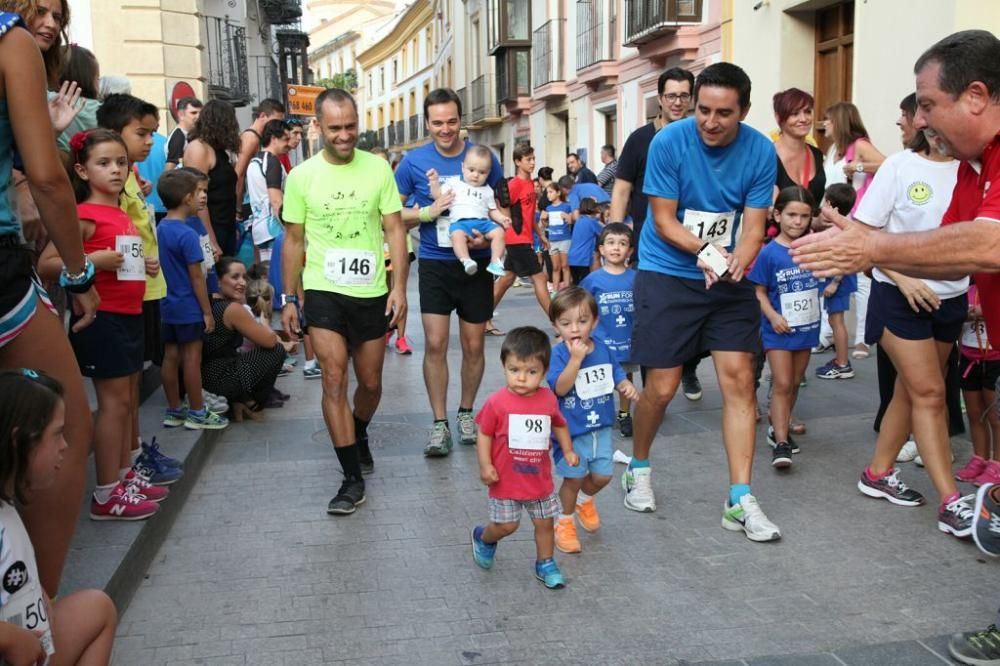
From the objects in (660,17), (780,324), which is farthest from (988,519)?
(660,17)

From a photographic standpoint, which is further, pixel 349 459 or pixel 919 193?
pixel 349 459

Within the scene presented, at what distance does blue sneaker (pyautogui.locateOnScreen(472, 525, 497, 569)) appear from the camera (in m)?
4.32

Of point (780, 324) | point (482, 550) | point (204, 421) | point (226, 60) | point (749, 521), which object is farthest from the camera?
point (226, 60)

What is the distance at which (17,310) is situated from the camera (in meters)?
3.05

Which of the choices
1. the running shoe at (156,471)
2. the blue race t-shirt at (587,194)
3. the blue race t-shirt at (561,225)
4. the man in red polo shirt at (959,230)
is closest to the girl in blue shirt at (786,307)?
the man in red polo shirt at (959,230)

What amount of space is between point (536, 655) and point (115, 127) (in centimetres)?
368

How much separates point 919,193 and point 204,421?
4.51 meters

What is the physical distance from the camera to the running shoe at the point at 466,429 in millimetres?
6484

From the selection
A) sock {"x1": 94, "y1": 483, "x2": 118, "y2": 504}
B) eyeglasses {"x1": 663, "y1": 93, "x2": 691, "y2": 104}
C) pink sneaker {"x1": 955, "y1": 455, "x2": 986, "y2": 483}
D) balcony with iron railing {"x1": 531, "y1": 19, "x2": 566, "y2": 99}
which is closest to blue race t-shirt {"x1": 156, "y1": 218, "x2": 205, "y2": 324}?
sock {"x1": 94, "y1": 483, "x2": 118, "y2": 504}

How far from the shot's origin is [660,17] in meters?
19.1

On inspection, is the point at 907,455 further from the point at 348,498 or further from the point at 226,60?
the point at 226,60

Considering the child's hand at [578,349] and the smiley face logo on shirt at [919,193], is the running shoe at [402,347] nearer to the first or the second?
the child's hand at [578,349]

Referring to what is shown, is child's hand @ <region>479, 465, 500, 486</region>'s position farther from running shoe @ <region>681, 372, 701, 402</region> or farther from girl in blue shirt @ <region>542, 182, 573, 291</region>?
girl in blue shirt @ <region>542, 182, 573, 291</region>

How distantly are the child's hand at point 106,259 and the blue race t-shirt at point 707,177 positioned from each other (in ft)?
8.26
